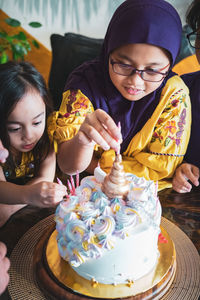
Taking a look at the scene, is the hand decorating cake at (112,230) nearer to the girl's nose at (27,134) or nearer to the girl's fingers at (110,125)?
the girl's fingers at (110,125)

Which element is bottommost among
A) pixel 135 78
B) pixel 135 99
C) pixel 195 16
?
pixel 135 99

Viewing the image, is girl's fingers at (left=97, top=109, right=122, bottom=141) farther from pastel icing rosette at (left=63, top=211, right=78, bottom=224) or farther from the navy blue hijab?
the navy blue hijab

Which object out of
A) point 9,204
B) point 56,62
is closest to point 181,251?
point 9,204

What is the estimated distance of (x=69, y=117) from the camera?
4.29ft

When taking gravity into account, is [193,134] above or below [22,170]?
above

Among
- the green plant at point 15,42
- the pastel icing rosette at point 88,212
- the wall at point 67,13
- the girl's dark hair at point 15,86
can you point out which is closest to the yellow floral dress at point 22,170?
the girl's dark hair at point 15,86

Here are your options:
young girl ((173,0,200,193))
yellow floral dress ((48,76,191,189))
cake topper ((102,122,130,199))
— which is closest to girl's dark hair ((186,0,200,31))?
young girl ((173,0,200,193))

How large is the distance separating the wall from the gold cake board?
216cm

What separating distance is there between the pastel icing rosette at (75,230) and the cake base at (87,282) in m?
0.16

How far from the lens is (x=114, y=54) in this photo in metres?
1.22

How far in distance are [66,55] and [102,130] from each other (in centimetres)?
149

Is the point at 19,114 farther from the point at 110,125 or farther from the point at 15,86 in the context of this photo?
the point at 110,125

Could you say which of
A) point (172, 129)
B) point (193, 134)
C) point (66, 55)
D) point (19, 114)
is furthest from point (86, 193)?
point (66, 55)

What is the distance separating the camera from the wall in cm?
261
